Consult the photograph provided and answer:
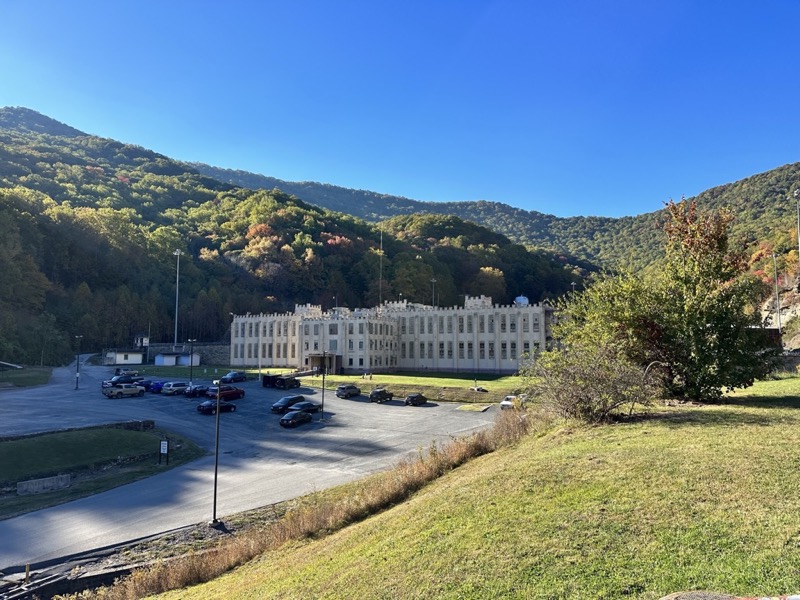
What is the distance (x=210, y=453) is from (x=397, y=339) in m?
52.4

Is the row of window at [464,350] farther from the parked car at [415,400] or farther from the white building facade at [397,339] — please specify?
the parked car at [415,400]

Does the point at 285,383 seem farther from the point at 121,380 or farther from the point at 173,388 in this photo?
the point at 121,380

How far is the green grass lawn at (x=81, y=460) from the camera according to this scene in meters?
25.5

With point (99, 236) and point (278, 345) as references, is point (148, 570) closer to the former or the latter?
point (278, 345)

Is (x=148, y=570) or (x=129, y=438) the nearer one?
(x=148, y=570)

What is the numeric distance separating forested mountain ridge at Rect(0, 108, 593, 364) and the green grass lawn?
48925 mm

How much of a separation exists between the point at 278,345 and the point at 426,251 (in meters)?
75.6

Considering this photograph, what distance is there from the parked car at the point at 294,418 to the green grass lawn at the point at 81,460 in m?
6.81

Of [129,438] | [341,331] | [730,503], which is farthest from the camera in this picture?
[341,331]

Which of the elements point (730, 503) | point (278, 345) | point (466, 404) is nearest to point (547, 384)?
point (730, 503)

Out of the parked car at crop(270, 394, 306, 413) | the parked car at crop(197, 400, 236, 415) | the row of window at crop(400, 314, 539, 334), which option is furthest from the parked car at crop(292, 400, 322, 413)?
the row of window at crop(400, 314, 539, 334)

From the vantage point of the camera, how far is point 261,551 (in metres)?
15.1

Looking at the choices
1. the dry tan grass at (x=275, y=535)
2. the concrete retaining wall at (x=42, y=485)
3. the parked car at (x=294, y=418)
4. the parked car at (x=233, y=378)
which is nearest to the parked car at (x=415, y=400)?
the parked car at (x=294, y=418)

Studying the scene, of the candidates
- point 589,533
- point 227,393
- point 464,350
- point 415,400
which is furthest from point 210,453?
point 464,350
